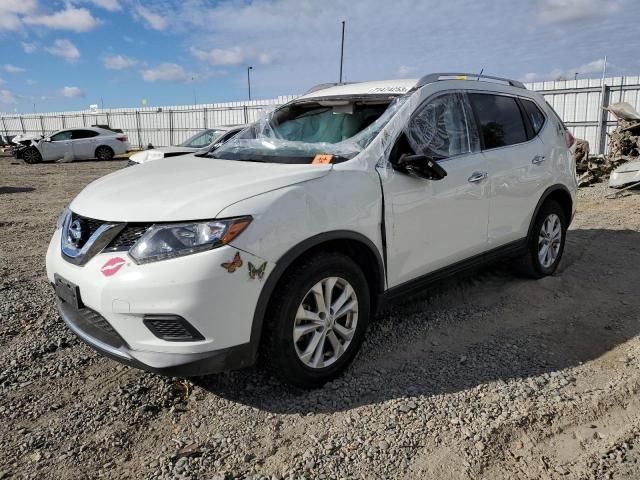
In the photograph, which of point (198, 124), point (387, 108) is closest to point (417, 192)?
point (387, 108)

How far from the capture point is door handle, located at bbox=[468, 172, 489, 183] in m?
3.78

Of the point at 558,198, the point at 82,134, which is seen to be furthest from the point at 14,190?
the point at 558,198

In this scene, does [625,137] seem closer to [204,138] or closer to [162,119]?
[204,138]

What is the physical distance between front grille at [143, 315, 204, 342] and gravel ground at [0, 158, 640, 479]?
549 mm

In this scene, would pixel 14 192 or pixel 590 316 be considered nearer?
pixel 590 316

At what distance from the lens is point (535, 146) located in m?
4.53

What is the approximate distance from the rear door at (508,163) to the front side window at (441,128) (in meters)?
0.21

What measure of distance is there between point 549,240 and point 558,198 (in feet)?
1.35

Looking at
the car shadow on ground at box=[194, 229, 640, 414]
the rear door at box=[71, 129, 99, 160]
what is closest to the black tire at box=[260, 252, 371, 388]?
the car shadow on ground at box=[194, 229, 640, 414]

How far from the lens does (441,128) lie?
3.73m

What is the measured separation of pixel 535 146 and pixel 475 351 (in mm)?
2008

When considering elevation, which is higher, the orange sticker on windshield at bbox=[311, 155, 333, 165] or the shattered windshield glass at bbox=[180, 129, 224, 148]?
the orange sticker on windshield at bbox=[311, 155, 333, 165]

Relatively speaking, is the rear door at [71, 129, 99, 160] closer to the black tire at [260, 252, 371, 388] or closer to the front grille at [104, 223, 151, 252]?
the front grille at [104, 223, 151, 252]

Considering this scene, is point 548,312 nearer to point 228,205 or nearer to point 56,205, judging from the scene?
point 228,205
